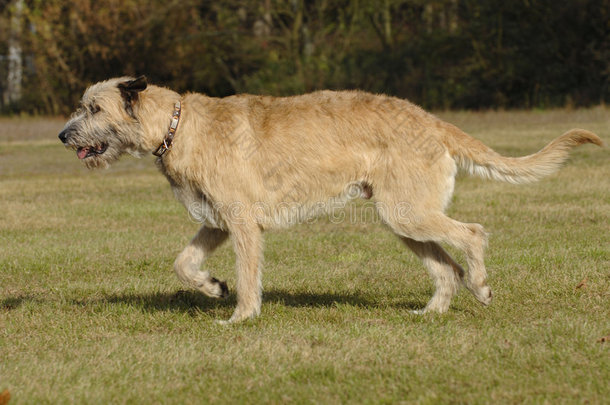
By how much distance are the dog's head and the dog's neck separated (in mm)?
46

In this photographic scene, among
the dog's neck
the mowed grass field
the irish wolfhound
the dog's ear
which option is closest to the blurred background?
the mowed grass field

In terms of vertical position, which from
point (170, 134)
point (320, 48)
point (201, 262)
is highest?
point (170, 134)

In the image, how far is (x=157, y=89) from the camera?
6.83 meters

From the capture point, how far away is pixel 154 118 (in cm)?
664

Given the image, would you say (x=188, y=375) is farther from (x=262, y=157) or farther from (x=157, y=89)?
(x=157, y=89)

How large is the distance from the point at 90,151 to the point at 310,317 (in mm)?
2296

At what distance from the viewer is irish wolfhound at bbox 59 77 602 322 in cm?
656

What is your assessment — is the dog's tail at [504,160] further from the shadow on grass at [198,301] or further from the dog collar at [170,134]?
the dog collar at [170,134]

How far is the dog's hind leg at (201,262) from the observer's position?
6.80 m

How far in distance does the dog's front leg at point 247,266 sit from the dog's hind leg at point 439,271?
51.4 inches

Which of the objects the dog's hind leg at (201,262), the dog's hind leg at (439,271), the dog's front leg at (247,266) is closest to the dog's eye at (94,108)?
the dog's hind leg at (201,262)

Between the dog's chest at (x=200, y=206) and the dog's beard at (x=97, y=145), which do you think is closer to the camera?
the dog's chest at (x=200, y=206)

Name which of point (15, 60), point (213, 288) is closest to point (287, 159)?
point (213, 288)

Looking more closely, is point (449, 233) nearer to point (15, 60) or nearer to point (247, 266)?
point (247, 266)
